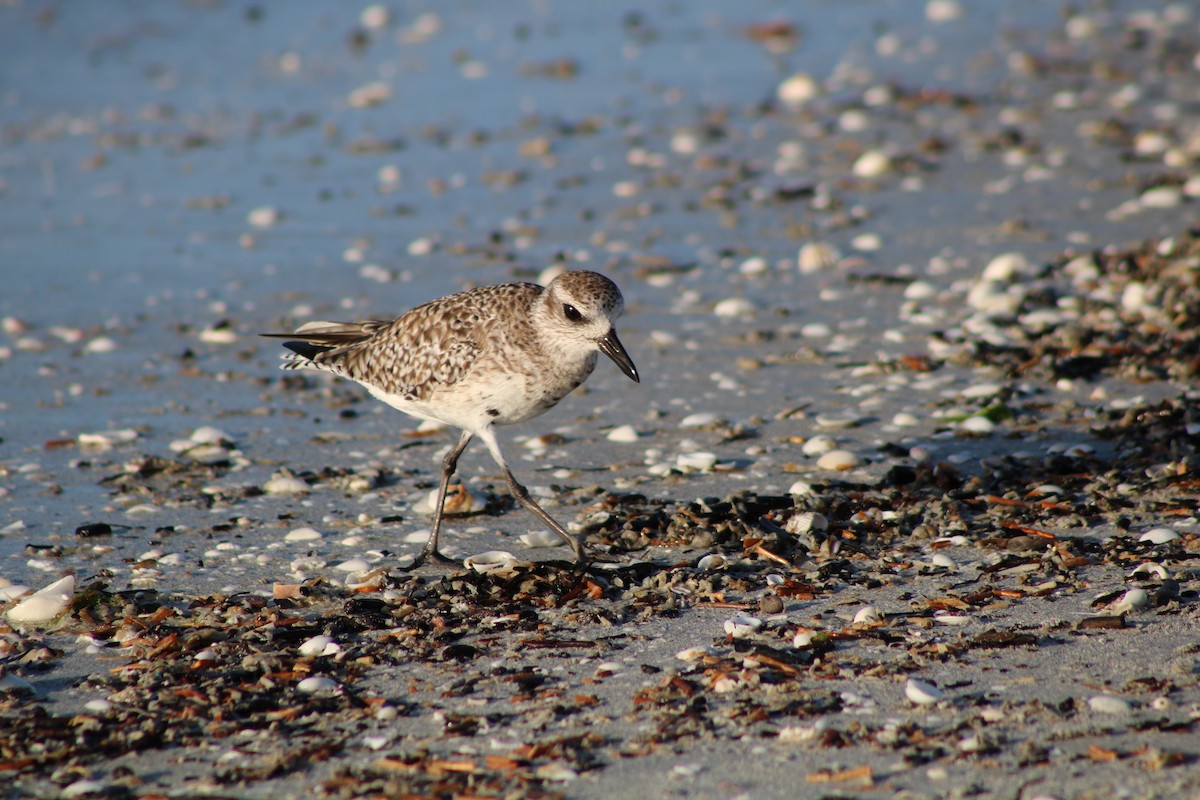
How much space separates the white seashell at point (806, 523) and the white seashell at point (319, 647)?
2.10 metres

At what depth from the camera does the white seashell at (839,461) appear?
661cm

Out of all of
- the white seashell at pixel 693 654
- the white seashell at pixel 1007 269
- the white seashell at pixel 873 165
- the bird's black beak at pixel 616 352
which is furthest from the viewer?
the white seashell at pixel 873 165

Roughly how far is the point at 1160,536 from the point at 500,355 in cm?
290

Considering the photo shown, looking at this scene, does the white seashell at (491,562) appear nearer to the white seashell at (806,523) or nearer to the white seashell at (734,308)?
the white seashell at (806,523)

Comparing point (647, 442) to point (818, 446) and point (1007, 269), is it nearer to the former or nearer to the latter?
point (818, 446)

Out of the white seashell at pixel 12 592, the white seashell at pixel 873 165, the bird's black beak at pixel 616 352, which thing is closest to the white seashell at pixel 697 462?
the bird's black beak at pixel 616 352

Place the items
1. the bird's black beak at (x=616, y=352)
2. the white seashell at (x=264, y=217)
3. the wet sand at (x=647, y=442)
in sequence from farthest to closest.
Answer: the white seashell at (x=264, y=217) → the bird's black beak at (x=616, y=352) → the wet sand at (x=647, y=442)

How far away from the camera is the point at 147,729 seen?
13.9 ft

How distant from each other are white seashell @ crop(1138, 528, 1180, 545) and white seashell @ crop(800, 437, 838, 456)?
1.74 meters

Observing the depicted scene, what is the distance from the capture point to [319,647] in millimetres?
4855

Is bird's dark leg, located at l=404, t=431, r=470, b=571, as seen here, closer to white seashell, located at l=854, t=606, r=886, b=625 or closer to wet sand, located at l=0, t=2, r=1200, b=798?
wet sand, located at l=0, t=2, r=1200, b=798

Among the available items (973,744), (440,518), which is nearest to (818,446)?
(440,518)

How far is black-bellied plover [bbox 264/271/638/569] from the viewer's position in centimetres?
577

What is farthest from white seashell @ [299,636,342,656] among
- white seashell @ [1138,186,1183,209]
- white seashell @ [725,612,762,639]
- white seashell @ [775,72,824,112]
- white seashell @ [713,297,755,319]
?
white seashell @ [775,72,824,112]
